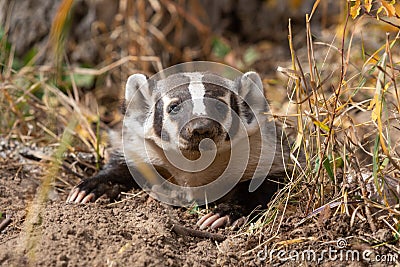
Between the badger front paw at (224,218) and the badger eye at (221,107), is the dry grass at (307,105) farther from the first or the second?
the badger eye at (221,107)

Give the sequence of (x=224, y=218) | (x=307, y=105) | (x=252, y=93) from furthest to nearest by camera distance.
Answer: (x=307, y=105) < (x=252, y=93) < (x=224, y=218)

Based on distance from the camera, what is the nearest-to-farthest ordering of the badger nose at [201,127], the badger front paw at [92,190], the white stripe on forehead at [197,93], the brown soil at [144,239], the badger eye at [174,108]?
the brown soil at [144,239], the badger nose at [201,127], the white stripe on forehead at [197,93], the badger eye at [174,108], the badger front paw at [92,190]

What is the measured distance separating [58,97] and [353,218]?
8.04 ft

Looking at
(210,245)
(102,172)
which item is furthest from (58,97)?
(210,245)

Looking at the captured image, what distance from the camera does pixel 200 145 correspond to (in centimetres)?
274

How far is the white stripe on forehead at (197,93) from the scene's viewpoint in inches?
110

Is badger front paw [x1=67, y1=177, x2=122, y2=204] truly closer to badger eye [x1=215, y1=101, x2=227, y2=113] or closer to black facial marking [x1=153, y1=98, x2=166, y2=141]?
black facial marking [x1=153, y1=98, x2=166, y2=141]

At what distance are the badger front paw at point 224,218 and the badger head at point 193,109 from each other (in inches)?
10.5

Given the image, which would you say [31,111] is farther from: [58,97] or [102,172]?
[102,172]

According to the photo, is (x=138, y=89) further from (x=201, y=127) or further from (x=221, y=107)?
(x=201, y=127)

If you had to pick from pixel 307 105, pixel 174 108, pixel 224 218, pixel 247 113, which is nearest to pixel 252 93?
pixel 247 113

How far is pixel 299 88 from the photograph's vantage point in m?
2.60

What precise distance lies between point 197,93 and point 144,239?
0.77 meters

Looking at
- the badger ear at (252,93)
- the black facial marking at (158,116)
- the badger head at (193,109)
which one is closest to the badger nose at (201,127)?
the badger head at (193,109)
